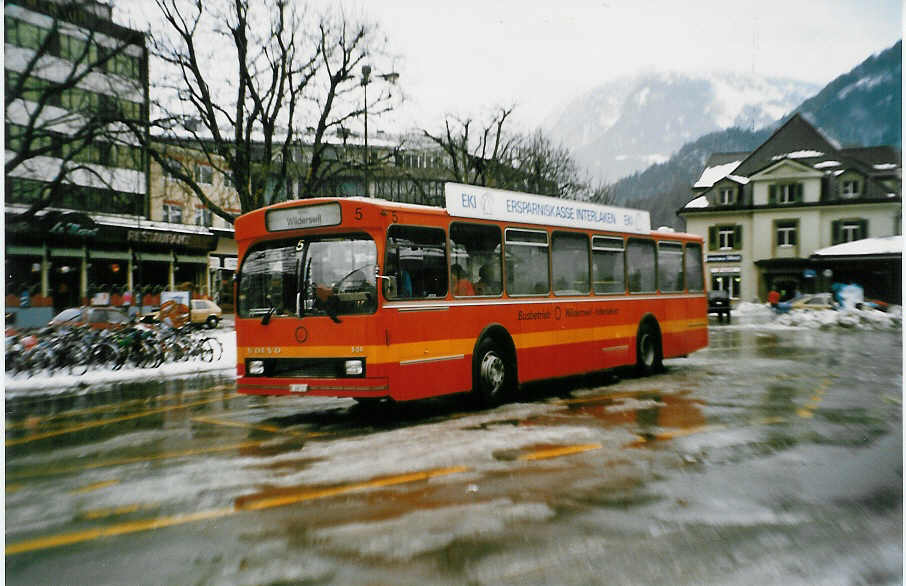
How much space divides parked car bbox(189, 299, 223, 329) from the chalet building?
2375 centimetres

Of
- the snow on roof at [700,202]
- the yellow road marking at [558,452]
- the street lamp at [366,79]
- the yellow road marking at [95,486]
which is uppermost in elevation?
the street lamp at [366,79]

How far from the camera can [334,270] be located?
28.3 feet

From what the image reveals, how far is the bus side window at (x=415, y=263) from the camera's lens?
336 inches

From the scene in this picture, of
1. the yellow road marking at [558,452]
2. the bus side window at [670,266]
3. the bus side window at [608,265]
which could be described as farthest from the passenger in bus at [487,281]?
the bus side window at [670,266]

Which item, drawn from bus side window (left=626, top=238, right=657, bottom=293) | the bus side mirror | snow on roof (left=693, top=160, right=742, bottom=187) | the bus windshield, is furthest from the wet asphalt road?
snow on roof (left=693, top=160, right=742, bottom=187)

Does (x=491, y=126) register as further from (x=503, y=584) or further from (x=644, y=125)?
(x=503, y=584)

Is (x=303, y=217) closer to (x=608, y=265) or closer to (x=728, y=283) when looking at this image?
(x=608, y=265)

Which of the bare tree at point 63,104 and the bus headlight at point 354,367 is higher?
the bare tree at point 63,104

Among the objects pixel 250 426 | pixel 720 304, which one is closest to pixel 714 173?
pixel 720 304

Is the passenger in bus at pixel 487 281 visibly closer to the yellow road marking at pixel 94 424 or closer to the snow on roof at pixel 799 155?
the yellow road marking at pixel 94 424

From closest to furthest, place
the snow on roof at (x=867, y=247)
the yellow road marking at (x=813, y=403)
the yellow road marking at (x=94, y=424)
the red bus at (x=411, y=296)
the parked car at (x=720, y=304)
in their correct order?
the red bus at (x=411, y=296) < the yellow road marking at (x=94, y=424) < the yellow road marking at (x=813, y=403) < the snow on roof at (x=867, y=247) < the parked car at (x=720, y=304)

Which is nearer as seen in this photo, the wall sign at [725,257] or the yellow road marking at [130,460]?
the yellow road marking at [130,460]

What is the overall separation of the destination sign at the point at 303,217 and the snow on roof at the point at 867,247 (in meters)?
6.85

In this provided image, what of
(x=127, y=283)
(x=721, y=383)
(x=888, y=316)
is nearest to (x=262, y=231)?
(x=721, y=383)
